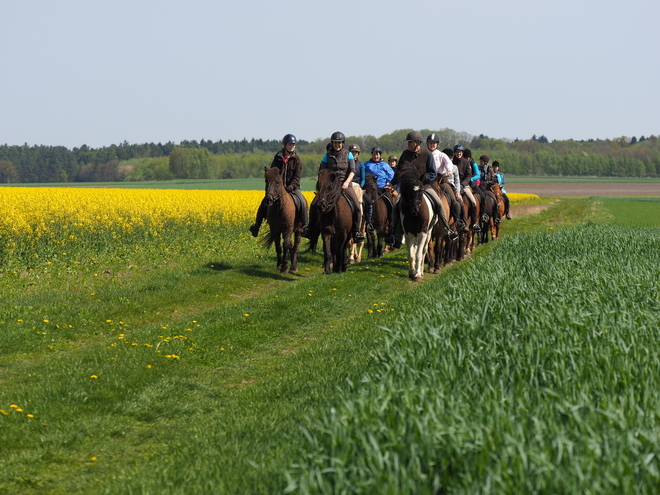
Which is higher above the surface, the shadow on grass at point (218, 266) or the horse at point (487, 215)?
the horse at point (487, 215)

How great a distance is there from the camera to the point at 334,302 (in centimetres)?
1155

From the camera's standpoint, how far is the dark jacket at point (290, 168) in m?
14.4

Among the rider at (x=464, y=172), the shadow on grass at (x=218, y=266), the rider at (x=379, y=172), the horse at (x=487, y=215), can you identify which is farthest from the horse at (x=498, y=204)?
the shadow on grass at (x=218, y=266)

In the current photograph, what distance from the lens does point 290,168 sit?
47.5 feet

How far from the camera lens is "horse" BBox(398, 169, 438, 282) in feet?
43.6

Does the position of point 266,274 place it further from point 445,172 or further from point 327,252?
point 445,172

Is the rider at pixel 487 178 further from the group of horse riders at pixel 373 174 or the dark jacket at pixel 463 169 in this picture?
the group of horse riders at pixel 373 174

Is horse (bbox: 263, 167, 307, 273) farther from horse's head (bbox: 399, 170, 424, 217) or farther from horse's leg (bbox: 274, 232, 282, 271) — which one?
horse's head (bbox: 399, 170, 424, 217)

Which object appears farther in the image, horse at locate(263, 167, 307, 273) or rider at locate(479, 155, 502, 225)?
rider at locate(479, 155, 502, 225)

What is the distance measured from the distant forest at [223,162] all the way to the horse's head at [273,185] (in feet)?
356

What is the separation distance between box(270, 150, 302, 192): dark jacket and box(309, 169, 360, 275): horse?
46cm

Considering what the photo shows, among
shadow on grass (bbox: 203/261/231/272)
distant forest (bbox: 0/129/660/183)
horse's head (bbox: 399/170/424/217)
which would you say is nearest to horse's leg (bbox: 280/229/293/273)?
shadow on grass (bbox: 203/261/231/272)

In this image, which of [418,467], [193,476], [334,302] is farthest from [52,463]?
[334,302]

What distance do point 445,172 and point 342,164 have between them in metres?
2.18
